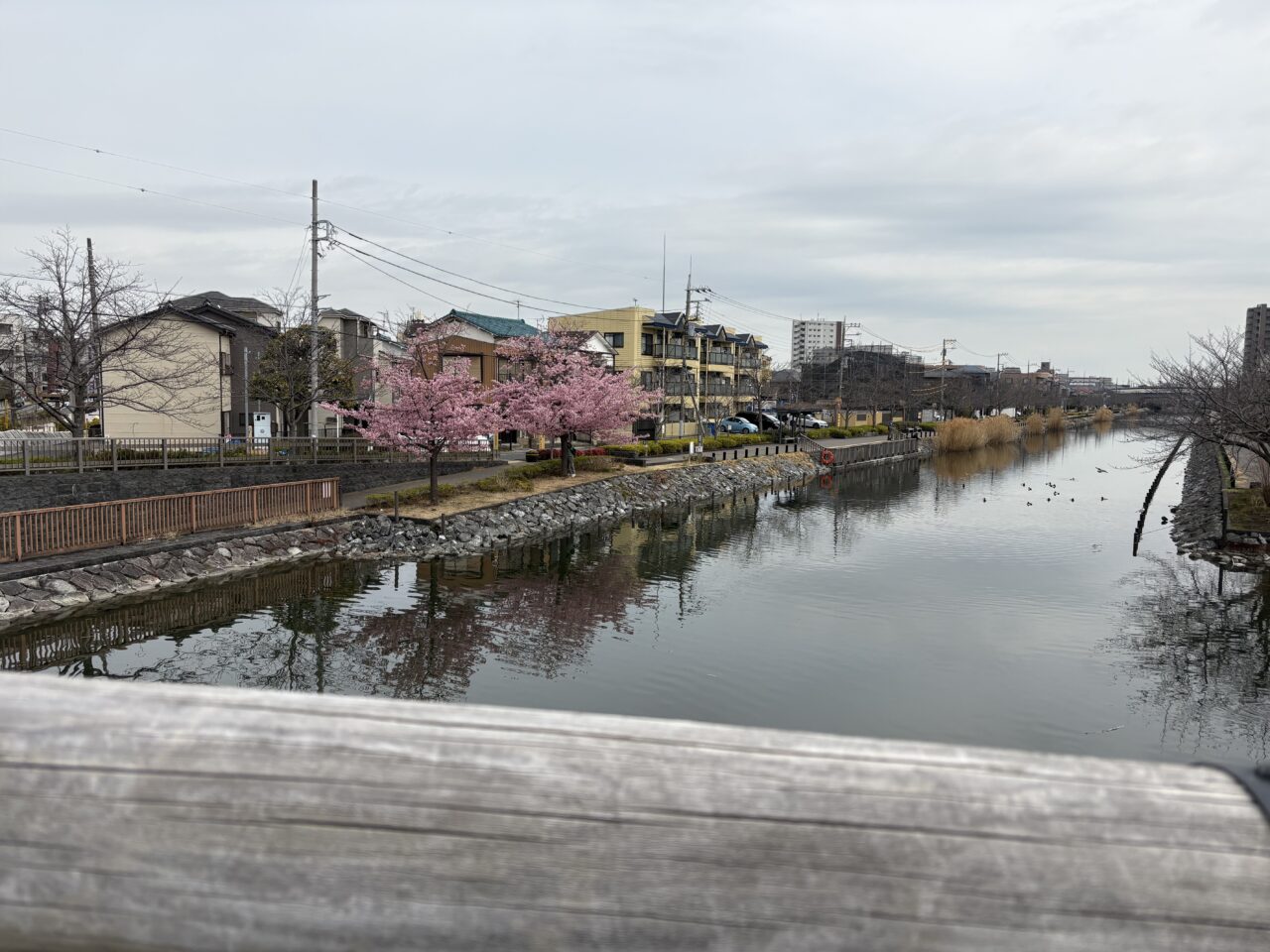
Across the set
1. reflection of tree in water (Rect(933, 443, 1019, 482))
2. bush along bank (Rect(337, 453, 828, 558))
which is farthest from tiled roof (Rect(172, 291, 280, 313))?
reflection of tree in water (Rect(933, 443, 1019, 482))

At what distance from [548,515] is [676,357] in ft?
104

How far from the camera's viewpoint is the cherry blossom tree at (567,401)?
31.5 m

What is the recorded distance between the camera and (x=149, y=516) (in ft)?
59.4

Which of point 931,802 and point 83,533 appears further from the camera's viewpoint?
point 83,533

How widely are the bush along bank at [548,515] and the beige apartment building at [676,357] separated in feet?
34.9

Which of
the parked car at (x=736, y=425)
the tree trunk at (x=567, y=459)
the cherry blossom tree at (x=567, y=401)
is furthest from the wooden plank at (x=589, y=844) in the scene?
the parked car at (x=736, y=425)

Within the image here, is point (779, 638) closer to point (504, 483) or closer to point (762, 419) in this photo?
point (504, 483)

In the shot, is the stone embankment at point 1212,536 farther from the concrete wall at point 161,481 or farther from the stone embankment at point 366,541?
the concrete wall at point 161,481

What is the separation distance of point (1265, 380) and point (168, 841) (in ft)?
92.3

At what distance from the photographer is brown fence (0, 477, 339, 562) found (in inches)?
614

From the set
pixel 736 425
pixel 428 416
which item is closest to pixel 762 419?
pixel 736 425

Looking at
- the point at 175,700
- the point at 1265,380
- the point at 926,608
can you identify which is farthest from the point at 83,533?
the point at 1265,380

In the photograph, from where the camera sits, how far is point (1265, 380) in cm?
2236

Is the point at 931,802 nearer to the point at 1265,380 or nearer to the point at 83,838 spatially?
the point at 83,838
